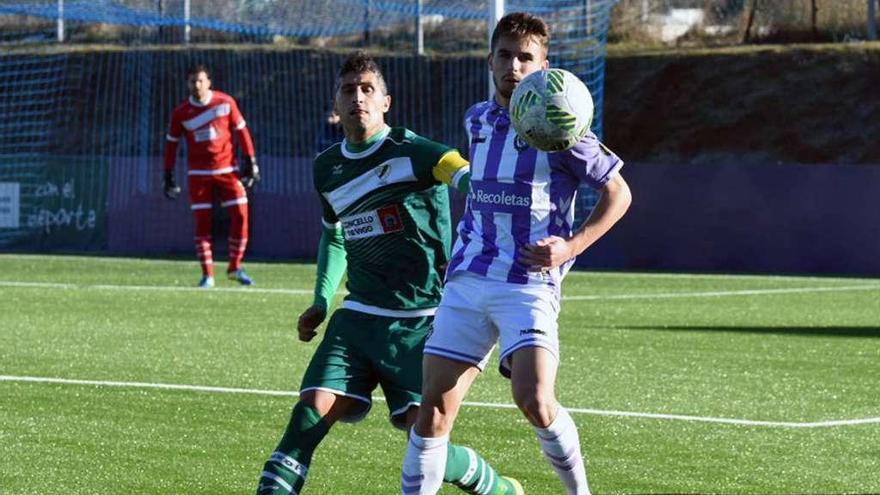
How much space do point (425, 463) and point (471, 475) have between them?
0.49 m

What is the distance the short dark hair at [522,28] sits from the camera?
6.61m

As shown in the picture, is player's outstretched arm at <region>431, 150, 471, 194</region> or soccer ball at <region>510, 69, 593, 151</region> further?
player's outstretched arm at <region>431, 150, 471, 194</region>

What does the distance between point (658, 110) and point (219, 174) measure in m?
11.4

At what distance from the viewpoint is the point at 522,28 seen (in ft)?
21.7

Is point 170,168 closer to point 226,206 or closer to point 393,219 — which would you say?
point 226,206

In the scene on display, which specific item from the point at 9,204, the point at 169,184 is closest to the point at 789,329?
the point at 169,184

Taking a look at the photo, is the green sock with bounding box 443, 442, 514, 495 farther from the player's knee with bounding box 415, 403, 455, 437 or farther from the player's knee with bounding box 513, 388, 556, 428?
the player's knee with bounding box 513, 388, 556, 428

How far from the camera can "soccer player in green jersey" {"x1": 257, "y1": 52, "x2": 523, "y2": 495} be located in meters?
6.79

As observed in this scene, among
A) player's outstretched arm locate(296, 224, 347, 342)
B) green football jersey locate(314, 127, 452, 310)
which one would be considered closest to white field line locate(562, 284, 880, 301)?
player's outstretched arm locate(296, 224, 347, 342)

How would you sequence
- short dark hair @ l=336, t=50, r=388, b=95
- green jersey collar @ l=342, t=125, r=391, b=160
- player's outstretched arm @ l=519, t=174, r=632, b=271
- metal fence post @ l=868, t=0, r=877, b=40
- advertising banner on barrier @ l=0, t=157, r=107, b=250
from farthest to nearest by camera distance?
1. metal fence post @ l=868, t=0, r=877, b=40
2. advertising banner on barrier @ l=0, t=157, r=107, b=250
3. green jersey collar @ l=342, t=125, r=391, b=160
4. short dark hair @ l=336, t=50, r=388, b=95
5. player's outstretched arm @ l=519, t=174, r=632, b=271

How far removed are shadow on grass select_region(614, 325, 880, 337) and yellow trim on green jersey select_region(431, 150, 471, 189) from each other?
8047mm

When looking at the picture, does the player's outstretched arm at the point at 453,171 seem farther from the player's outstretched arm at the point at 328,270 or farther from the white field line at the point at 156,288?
the white field line at the point at 156,288

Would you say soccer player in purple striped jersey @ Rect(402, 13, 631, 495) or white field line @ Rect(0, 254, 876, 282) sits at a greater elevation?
soccer player in purple striped jersey @ Rect(402, 13, 631, 495)

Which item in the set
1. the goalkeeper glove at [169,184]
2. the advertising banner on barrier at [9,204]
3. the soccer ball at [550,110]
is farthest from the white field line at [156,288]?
the soccer ball at [550,110]
